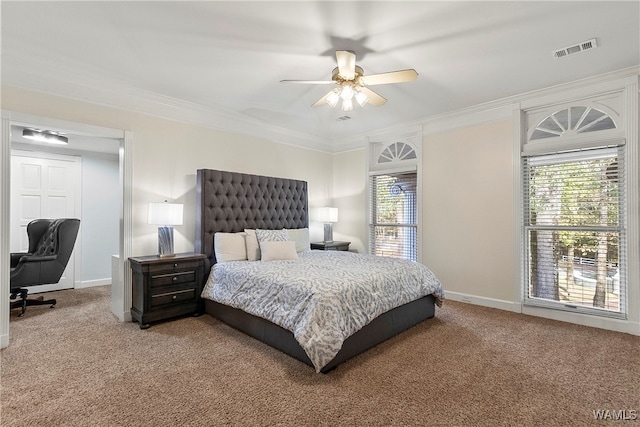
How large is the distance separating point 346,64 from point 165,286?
9.52 feet

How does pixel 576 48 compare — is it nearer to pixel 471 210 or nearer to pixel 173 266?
pixel 471 210

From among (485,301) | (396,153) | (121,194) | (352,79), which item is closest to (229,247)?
(121,194)

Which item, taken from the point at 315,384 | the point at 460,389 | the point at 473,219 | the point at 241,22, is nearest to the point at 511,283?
the point at 473,219

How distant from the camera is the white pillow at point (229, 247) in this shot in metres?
3.84

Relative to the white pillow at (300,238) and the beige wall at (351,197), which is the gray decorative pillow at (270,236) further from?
the beige wall at (351,197)

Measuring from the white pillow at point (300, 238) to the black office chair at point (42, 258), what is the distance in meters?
2.95

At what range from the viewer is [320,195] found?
578 centimetres

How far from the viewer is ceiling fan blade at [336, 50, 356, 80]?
239 cm

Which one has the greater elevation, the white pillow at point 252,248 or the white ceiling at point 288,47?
the white ceiling at point 288,47

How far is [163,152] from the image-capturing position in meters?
3.90

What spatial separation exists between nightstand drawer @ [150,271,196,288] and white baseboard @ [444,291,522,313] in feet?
11.2

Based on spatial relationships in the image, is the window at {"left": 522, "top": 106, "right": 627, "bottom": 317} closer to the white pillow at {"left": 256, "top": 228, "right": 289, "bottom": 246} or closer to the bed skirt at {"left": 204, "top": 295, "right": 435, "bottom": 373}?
the bed skirt at {"left": 204, "top": 295, "right": 435, "bottom": 373}

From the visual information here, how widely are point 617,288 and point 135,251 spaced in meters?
5.26

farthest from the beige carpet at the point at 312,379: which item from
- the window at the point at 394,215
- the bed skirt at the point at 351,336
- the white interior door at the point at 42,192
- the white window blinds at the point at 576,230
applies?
the white interior door at the point at 42,192
